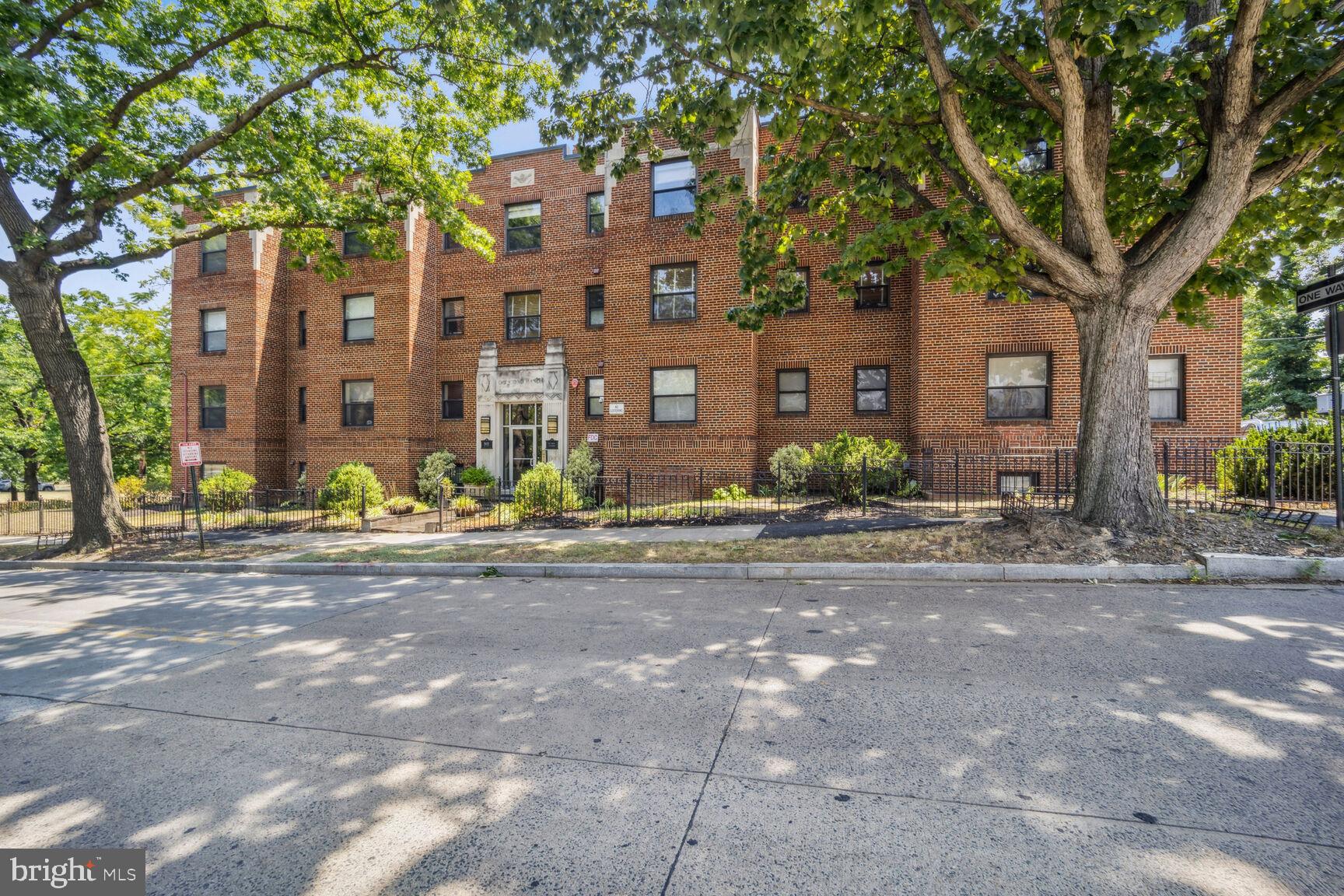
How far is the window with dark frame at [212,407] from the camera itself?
2110 centimetres

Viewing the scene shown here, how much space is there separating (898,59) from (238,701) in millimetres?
11560

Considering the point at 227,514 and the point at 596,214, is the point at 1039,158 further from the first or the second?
the point at 227,514

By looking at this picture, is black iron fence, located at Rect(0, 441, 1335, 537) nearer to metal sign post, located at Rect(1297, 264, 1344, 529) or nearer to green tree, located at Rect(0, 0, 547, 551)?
metal sign post, located at Rect(1297, 264, 1344, 529)

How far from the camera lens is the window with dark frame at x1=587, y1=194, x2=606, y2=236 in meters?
18.1

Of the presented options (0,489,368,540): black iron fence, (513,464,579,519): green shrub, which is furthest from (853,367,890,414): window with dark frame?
(0,489,368,540): black iron fence

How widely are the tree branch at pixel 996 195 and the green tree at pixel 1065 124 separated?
3 centimetres

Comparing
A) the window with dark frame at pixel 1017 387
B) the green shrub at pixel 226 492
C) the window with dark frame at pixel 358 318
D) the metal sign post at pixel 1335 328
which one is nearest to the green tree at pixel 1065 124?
the metal sign post at pixel 1335 328

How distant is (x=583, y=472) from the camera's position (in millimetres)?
15984

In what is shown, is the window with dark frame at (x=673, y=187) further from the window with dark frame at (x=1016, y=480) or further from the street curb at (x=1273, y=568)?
the street curb at (x=1273, y=568)

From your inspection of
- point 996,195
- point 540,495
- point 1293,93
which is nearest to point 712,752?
point 996,195

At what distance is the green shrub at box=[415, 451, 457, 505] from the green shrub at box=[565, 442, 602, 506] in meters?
4.13

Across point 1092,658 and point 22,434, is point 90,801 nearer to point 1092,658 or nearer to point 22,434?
point 1092,658

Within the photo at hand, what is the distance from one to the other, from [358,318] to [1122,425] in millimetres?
20994

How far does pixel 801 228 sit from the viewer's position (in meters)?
10.5
